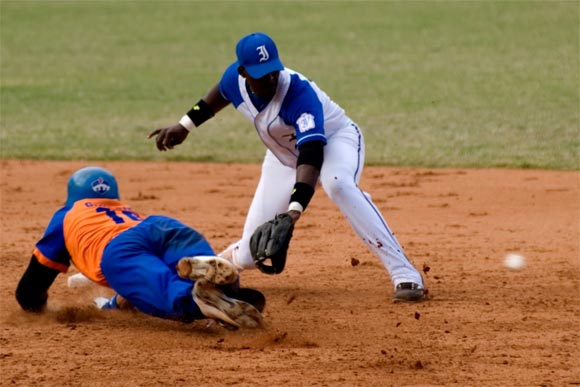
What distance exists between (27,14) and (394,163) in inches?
660

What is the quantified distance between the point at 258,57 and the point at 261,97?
369mm

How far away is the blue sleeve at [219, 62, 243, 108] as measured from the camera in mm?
6902

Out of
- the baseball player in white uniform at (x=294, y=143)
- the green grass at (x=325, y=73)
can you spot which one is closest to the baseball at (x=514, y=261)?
the baseball player in white uniform at (x=294, y=143)

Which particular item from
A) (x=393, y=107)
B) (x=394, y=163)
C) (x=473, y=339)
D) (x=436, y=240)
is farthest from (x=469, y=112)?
(x=473, y=339)

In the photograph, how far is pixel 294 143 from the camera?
6949mm

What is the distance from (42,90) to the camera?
56.3ft

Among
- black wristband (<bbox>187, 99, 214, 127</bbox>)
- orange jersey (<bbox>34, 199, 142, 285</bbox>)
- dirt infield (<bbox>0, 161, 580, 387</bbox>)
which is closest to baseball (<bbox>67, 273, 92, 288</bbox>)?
dirt infield (<bbox>0, 161, 580, 387</bbox>)

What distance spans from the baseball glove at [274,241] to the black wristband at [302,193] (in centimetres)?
16

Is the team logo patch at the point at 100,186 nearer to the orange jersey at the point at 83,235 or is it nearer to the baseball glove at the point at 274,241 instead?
the orange jersey at the point at 83,235

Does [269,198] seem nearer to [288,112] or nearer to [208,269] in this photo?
[288,112]

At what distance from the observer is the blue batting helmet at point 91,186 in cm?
682

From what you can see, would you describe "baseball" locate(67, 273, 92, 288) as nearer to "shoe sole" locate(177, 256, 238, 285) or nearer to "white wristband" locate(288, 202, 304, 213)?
"shoe sole" locate(177, 256, 238, 285)

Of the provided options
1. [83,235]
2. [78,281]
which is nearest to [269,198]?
[83,235]

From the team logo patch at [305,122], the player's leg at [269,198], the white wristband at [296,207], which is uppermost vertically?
the team logo patch at [305,122]
